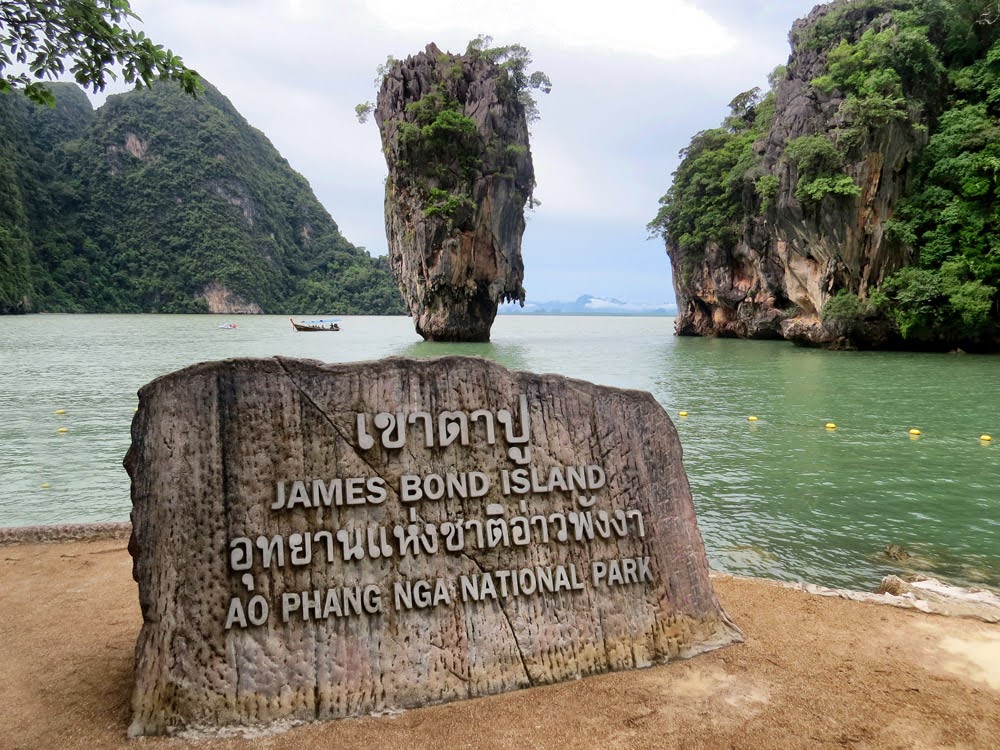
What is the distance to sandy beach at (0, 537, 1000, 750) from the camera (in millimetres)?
2619

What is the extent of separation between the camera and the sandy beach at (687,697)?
8.59ft

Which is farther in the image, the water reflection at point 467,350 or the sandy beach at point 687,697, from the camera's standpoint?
the water reflection at point 467,350

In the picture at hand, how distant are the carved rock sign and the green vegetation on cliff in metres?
90.0

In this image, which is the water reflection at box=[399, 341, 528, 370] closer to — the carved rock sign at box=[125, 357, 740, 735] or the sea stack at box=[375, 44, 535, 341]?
the sea stack at box=[375, 44, 535, 341]

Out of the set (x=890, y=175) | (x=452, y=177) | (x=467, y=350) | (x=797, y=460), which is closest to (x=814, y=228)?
(x=890, y=175)

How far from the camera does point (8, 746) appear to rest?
2518 millimetres

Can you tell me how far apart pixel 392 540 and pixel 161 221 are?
11664 centimetres

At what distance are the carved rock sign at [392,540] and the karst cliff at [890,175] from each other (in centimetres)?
2718

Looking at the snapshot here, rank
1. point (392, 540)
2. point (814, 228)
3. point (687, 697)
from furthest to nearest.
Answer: point (814, 228), point (392, 540), point (687, 697)

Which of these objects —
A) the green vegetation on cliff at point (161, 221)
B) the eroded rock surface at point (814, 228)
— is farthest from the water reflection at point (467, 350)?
the green vegetation on cliff at point (161, 221)

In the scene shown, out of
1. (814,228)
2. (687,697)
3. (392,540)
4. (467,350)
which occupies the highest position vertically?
(814,228)

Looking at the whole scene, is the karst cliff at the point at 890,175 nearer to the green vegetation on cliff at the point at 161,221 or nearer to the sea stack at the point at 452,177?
the sea stack at the point at 452,177

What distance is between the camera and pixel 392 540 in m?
3.10

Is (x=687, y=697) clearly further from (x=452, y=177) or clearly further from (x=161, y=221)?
(x=161, y=221)
